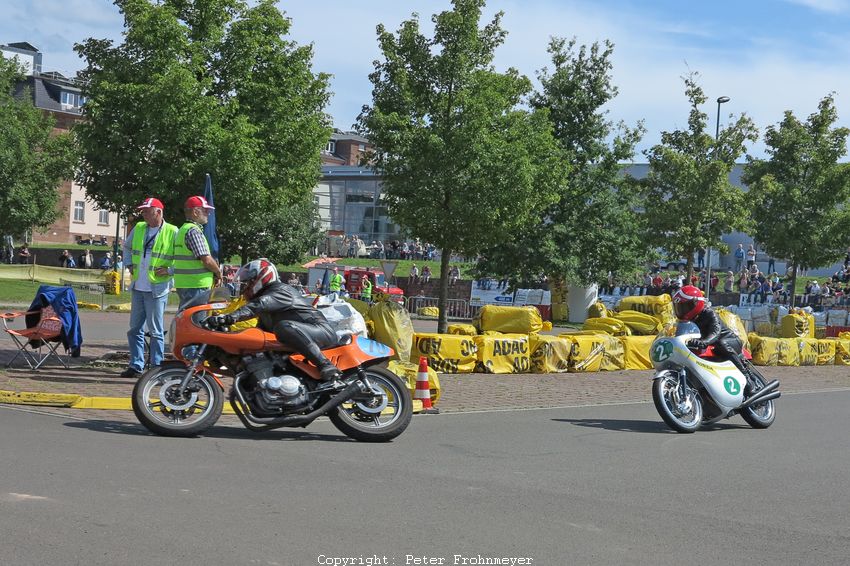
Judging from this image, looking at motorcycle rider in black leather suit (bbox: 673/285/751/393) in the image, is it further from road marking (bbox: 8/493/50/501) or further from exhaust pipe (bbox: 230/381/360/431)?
road marking (bbox: 8/493/50/501)

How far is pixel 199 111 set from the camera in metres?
15.4

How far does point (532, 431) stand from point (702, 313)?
8.72ft

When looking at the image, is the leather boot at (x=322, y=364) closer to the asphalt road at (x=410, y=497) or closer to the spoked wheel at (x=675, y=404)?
the asphalt road at (x=410, y=497)

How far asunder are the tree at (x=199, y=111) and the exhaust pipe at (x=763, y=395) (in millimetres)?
7700

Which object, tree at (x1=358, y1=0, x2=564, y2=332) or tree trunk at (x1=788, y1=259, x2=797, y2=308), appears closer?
tree at (x1=358, y1=0, x2=564, y2=332)

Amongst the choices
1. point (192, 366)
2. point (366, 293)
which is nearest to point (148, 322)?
point (192, 366)

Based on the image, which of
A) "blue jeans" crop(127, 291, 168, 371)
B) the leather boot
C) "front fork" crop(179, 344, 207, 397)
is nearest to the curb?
"blue jeans" crop(127, 291, 168, 371)

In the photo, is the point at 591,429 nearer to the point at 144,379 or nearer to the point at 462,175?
the point at 144,379

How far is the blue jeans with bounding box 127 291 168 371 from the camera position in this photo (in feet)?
39.7

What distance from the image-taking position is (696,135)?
37.7m

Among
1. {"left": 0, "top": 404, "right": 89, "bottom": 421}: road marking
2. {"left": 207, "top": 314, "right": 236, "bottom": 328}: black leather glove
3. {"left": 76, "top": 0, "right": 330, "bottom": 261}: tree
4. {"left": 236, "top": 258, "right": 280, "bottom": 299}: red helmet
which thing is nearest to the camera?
{"left": 207, "top": 314, "right": 236, "bottom": 328}: black leather glove

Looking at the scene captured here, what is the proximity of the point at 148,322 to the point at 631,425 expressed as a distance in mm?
5593

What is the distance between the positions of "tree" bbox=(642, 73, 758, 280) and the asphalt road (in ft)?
86.1

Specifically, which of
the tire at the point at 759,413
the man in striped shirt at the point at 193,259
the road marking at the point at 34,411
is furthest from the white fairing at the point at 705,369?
the road marking at the point at 34,411
